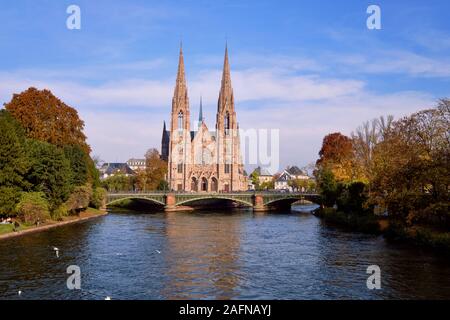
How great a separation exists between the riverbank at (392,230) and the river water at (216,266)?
153 cm

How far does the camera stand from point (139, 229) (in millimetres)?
65750

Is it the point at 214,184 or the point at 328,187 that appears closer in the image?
the point at 328,187

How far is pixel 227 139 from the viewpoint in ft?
510

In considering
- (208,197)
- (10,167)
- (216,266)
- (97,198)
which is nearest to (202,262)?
(216,266)

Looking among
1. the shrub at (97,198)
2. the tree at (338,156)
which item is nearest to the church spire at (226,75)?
the tree at (338,156)

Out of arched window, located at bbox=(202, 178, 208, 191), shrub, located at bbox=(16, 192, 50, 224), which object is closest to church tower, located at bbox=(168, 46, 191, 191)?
arched window, located at bbox=(202, 178, 208, 191)

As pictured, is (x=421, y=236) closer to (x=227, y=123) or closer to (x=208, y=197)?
(x=208, y=197)

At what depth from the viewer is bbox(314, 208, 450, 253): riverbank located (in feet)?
144

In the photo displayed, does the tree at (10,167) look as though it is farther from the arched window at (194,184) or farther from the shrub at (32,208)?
the arched window at (194,184)

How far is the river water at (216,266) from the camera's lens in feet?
101

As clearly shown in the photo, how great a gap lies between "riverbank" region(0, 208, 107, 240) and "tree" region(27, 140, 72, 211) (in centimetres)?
323

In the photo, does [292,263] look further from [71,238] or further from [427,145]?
[71,238]

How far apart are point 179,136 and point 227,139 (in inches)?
590

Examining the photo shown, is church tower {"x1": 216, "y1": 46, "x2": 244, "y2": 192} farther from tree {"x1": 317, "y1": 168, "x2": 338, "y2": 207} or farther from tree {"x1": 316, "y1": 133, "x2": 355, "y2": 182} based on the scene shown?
tree {"x1": 317, "y1": 168, "x2": 338, "y2": 207}
